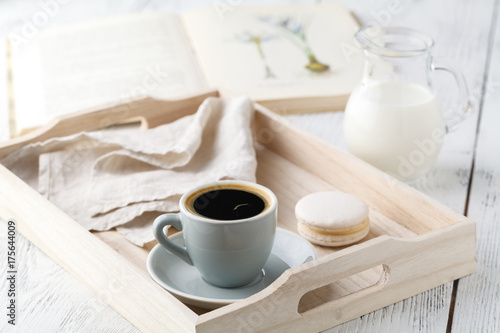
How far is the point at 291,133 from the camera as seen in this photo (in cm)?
97

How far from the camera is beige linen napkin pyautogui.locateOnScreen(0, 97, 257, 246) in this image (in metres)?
0.85

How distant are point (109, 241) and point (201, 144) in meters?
0.24

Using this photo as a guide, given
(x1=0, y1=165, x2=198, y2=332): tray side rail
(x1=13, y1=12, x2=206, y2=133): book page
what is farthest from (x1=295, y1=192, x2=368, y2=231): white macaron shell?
(x1=13, y1=12, x2=206, y2=133): book page

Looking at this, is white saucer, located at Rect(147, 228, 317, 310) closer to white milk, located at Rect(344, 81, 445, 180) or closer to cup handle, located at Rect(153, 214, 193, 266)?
cup handle, located at Rect(153, 214, 193, 266)

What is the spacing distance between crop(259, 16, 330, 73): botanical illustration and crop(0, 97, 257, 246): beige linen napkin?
35 centimetres

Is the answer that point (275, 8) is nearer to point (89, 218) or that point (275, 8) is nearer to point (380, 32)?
point (380, 32)

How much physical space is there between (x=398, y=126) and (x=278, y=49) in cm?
54

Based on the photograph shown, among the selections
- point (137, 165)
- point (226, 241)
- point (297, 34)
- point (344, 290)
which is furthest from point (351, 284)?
point (297, 34)

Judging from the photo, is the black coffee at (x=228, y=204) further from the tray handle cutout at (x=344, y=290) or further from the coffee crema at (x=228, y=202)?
the tray handle cutout at (x=344, y=290)

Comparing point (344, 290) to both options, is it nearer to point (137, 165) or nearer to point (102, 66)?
point (137, 165)

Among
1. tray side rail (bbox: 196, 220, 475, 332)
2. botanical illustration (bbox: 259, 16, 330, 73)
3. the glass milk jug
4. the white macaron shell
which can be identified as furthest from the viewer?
botanical illustration (bbox: 259, 16, 330, 73)

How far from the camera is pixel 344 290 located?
69 cm

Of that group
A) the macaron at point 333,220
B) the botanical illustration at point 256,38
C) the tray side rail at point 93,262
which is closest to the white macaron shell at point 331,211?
the macaron at point 333,220

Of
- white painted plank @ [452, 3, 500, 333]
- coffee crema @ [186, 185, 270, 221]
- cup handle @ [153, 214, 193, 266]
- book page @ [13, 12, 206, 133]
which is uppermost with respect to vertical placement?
coffee crema @ [186, 185, 270, 221]
